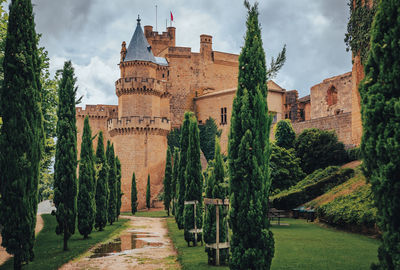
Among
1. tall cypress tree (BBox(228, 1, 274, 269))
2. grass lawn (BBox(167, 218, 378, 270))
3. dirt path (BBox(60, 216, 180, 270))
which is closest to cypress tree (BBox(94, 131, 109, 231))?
dirt path (BBox(60, 216, 180, 270))

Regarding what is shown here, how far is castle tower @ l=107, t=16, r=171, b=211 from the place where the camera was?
139ft

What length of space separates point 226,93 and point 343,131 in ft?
67.5

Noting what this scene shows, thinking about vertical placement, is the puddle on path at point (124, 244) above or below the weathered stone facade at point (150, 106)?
below

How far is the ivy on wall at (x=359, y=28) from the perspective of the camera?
18969 millimetres

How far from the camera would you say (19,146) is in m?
9.30

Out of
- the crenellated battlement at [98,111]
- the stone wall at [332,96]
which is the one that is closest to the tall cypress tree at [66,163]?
the stone wall at [332,96]

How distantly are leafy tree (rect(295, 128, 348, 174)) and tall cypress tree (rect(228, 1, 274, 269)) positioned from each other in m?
19.0

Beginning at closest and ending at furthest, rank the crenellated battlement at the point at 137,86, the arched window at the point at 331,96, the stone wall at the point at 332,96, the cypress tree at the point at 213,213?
the cypress tree at the point at 213,213
the stone wall at the point at 332,96
the arched window at the point at 331,96
the crenellated battlement at the point at 137,86

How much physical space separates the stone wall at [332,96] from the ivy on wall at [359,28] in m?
13.8

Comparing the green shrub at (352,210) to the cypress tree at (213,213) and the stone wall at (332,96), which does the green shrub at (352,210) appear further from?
the stone wall at (332,96)

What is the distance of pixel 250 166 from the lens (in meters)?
7.91

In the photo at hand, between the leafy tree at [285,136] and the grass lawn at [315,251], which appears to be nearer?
the grass lawn at [315,251]

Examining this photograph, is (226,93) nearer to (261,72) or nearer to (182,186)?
(182,186)

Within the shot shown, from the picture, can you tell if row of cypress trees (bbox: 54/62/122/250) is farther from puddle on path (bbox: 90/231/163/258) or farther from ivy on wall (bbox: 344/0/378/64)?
ivy on wall (bbox: 344/0/378/64)
